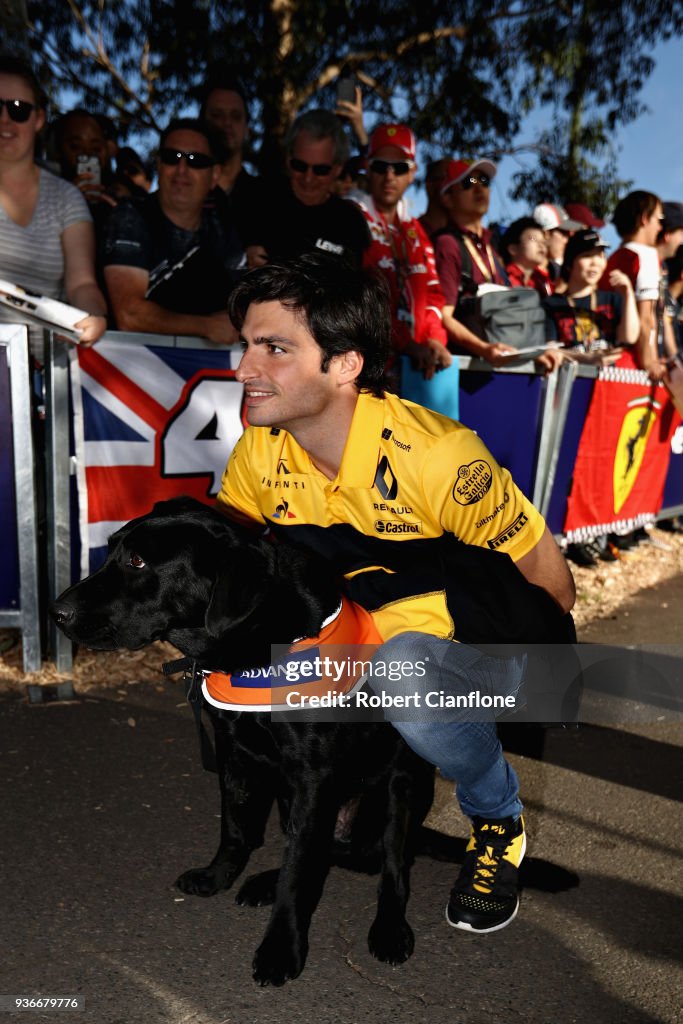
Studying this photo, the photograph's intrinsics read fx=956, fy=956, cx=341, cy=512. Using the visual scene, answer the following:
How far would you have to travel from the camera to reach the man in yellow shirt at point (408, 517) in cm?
268

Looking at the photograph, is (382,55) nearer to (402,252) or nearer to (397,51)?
(397,51)

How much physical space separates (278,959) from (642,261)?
646 centimetres

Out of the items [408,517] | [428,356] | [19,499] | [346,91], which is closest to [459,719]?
[408,517]

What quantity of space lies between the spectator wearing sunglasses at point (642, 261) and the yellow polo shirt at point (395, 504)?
209 inches

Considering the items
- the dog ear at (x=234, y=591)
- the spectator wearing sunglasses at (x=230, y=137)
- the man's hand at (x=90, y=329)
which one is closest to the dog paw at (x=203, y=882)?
the dog ear at (x=234, y=591)

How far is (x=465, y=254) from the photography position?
6199mm

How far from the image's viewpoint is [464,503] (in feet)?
8.67

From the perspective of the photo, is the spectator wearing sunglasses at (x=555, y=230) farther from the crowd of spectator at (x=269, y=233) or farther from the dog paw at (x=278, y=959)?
the dog paw at (x=278, y=959)

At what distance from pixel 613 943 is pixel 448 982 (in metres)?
0.52

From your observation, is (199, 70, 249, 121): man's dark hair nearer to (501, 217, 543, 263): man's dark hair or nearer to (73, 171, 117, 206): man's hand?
(73, 171, 117, 206): man's hand

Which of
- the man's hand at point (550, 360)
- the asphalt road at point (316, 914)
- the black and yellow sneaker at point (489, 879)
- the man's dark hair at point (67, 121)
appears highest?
the man's dark hair at point (67, 121)

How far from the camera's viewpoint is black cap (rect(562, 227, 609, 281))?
7312mm

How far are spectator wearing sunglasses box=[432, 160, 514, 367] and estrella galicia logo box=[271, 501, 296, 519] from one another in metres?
3.36

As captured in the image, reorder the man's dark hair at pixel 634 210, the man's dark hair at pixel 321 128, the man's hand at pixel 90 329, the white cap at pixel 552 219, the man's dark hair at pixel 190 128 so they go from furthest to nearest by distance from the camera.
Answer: the white cap at pixel 552 219 < the man's dark hair at pixel 634 210 < the man's dark hair at pixel 321 128 < the man's dark hair at pixel 190 128 < the man's hand at pixel 90 329
